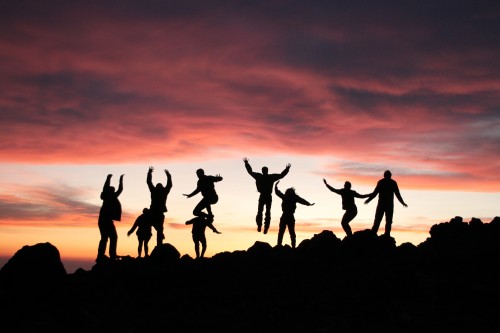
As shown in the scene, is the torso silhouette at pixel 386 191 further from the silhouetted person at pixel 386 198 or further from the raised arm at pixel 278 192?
the raised arm at pixel 278 192

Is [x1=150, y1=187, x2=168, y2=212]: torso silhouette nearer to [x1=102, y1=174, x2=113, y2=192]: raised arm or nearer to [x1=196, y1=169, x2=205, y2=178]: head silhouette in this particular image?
[x1=196, y1=169, x2=205, y2=178]: head silhouette

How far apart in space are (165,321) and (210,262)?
5517 millimetres

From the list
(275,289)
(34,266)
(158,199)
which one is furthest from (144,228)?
(275,289)

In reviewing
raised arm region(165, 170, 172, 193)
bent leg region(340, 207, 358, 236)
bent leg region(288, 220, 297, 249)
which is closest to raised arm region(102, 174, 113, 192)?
raised arm region(165, 170, 172, 193)

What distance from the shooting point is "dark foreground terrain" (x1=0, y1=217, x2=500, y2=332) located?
56.0 ft

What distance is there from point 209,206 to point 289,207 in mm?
3599

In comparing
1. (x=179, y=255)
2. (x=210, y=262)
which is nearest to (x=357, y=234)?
(x=210, y=262)

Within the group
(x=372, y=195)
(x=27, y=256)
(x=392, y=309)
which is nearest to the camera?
(x=392, y=309)

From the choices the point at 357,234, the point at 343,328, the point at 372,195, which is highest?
the point at 372,195

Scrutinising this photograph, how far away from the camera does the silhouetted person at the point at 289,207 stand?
23.9 metres

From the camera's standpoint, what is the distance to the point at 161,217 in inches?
926

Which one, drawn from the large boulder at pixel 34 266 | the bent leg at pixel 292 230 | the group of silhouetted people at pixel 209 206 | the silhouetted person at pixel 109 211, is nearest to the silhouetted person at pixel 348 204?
the group of silhouetted people at pixel 209 206

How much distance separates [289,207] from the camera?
23.9m

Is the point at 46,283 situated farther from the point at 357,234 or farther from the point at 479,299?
the point at 479,299
